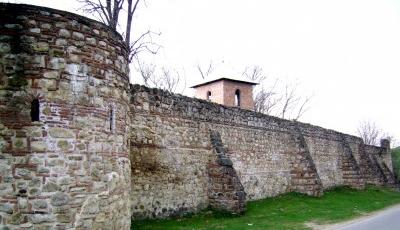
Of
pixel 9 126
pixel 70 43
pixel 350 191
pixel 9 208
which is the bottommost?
pixel 350 191

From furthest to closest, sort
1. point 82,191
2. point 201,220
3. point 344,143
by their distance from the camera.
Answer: point 344,143
point 201,220
point 82,191

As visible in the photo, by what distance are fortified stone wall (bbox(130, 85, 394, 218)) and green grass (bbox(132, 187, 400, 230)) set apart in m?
0.49

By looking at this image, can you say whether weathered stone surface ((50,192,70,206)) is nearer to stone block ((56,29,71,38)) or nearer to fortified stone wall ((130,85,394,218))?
stone block ((56,29,71,38))

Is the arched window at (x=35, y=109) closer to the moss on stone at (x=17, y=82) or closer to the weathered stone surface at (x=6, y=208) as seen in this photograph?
the moss on stone at (x=17, y=82)

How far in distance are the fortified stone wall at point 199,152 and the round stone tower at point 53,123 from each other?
4376 mm

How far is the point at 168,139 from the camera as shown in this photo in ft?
43.2

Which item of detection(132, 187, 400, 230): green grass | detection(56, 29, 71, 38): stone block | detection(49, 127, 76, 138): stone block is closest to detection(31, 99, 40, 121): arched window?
detection(49, 127, 76, 138): stone block

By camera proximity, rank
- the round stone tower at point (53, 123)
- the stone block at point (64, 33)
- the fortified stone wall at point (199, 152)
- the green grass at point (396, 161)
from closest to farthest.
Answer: the round stone tower at point (53, 123) < the stone block at point (64, 33) < the fortified stone wall at point (199, 152) < the green grass at point (396, 161)

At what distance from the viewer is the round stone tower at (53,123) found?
6.53m

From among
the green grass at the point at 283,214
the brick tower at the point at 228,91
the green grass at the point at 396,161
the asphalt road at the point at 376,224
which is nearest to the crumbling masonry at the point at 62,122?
the green grass at the point at 283,214

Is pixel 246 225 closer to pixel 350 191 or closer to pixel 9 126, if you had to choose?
pixel 9 126

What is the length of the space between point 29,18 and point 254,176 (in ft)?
42.4

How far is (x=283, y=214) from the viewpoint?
14977mm

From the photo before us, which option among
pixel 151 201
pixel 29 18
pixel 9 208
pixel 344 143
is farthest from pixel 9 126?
pixel 344 143
